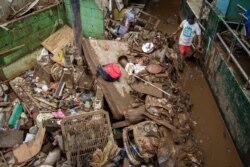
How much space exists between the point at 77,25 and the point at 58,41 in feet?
4.21

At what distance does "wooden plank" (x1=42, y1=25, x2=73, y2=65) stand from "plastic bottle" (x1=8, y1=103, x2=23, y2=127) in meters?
1.71

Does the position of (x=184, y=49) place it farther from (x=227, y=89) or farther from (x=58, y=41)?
(x=58, y=41)

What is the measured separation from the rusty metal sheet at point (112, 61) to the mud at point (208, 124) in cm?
175

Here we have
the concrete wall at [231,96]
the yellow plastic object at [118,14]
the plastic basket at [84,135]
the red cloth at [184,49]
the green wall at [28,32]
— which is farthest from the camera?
the yellow plastic object at [118,14]

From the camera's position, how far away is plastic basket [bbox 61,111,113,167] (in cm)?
464

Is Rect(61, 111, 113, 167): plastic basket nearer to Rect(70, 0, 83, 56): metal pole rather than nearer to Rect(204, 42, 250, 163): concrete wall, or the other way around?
Rect(70, 0, 83, 56): metal pole

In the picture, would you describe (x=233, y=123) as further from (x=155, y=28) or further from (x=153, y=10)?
(x=153, y=10)

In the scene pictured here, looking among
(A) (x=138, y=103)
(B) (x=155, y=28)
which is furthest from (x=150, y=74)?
(B) (x=155, y=28)

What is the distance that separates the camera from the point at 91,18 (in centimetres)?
745

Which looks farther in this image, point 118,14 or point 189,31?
point 118,14

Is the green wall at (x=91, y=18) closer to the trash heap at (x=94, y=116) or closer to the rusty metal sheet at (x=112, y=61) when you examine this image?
the rusty metal sheet at (x=112, y=61)

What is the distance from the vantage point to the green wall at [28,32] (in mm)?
6477

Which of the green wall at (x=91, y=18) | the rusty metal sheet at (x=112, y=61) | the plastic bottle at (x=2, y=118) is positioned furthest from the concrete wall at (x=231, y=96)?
the plastic bottle at (x=2, y=118)

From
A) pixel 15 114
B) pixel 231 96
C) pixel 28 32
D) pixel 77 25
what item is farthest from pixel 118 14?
pixel 231 96
